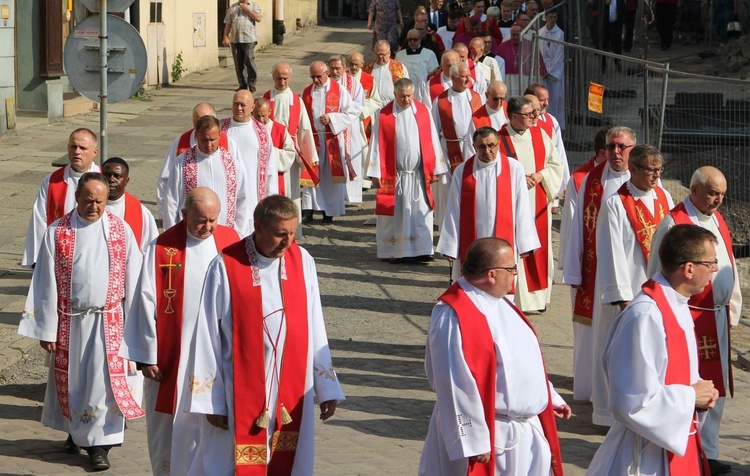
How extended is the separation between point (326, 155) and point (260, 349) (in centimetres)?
994

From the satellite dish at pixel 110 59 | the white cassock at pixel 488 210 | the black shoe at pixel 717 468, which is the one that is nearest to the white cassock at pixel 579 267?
the white cassock at pixel 488 210

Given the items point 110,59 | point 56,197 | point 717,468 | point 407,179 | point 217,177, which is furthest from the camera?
point 407,179

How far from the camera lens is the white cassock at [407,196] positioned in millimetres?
13672

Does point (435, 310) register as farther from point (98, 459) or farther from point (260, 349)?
→ point (98, 459)

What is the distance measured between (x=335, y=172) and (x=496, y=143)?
564 centimetres

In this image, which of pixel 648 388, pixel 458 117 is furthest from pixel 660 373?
pixel 458 117

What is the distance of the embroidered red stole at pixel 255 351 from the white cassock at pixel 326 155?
9.37 m

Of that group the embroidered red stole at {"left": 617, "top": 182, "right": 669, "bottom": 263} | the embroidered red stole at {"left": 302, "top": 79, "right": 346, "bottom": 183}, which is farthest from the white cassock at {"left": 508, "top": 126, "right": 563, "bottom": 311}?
the embroidered red stole at {"left": 302, "top": 79, "right": 346, "bottom": 183}

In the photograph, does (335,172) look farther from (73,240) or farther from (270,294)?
(270,294)

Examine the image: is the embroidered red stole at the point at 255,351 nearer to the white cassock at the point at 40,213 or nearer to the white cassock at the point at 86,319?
the white cassock at the point at 86,319

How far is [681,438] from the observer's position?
17.6ft

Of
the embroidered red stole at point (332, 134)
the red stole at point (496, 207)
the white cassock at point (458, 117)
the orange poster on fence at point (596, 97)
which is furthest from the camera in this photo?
the embroidered red stole at point (332, 134)

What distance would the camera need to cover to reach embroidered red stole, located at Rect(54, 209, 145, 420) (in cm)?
780

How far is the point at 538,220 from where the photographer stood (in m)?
11.5
